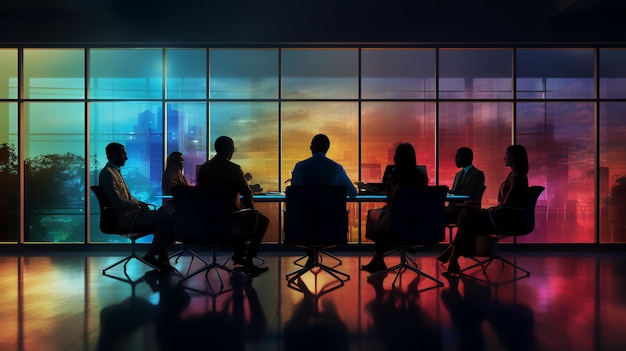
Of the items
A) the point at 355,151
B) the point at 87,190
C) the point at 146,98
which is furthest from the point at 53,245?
the point at 355,151

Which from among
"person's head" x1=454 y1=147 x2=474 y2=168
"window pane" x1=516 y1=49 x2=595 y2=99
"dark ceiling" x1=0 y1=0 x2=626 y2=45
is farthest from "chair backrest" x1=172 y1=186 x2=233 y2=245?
"window pane" x1=516 y1=49 x2=595 y2=99

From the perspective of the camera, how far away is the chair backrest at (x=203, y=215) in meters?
3.78

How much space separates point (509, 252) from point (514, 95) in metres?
2.50

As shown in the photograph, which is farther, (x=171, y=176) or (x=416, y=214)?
(x=171, y=176)

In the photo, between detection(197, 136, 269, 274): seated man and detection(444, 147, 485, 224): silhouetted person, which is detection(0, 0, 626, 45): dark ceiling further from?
detection(197, 136, 269, 274): seated man

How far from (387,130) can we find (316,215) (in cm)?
365

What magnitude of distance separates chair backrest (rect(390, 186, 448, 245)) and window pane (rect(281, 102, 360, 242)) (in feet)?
9.25

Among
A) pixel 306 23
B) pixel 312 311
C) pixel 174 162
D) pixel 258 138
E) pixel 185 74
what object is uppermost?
pixel 306 23

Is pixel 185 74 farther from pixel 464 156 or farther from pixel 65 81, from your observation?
pixel 464 156

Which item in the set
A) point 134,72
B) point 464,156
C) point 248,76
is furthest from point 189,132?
point 464,156

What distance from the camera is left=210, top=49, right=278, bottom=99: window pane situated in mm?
6598

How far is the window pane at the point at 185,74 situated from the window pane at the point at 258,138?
383 millimetres

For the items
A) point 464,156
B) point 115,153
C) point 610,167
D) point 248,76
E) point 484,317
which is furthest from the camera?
point 610,167

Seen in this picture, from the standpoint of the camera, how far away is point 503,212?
4406 millimetres
